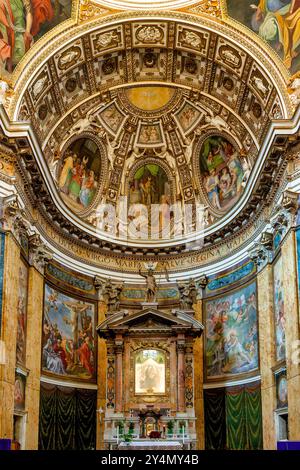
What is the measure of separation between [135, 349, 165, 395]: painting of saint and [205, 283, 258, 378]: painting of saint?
2817 millimetres

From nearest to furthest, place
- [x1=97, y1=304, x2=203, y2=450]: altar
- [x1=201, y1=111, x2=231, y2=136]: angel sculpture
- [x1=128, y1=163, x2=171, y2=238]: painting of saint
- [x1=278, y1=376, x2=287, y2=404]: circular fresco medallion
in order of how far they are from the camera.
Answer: [x1=278, y1=376, x2=287, y2=404]: circular fresco medallion
[x1=97, y1=304, x2=203, y2=450]: altar
[x1=201, y1=111, x2=231, y2=136]: angel sculpture
[x1=128, y1=163, x2=171, y2=238]: painting of saint

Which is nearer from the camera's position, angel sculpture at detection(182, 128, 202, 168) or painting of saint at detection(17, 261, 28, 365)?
painting of saint at detection(17, 261, 28, 365)

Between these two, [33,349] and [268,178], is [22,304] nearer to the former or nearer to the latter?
[33,349]

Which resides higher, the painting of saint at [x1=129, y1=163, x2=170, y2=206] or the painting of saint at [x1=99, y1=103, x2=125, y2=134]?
the painting of saint at [x1=99, y1=103, x2=125, y2=134]

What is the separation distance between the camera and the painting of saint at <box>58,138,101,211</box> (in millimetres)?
28344

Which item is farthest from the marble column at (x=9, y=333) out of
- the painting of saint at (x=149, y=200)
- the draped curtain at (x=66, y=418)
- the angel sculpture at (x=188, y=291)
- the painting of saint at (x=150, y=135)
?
the painting of saint at (x=150, y=135)

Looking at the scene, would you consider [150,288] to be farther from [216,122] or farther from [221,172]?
[216,122]

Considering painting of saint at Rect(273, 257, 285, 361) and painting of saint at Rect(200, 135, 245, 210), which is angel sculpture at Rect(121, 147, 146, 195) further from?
painting of saint at Rect(273, 257, 285, 361)

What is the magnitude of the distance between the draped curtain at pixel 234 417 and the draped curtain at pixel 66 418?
4672 mm

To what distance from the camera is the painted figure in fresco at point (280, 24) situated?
21.8 m

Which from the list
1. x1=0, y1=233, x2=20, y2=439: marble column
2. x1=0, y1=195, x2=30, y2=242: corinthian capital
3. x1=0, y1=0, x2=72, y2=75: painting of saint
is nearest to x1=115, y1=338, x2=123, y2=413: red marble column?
x1=0, y1=233, x2=20, y2=439: marble column

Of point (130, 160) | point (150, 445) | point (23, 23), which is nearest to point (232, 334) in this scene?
point (150, 445)

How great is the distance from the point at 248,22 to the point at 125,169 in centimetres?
975
